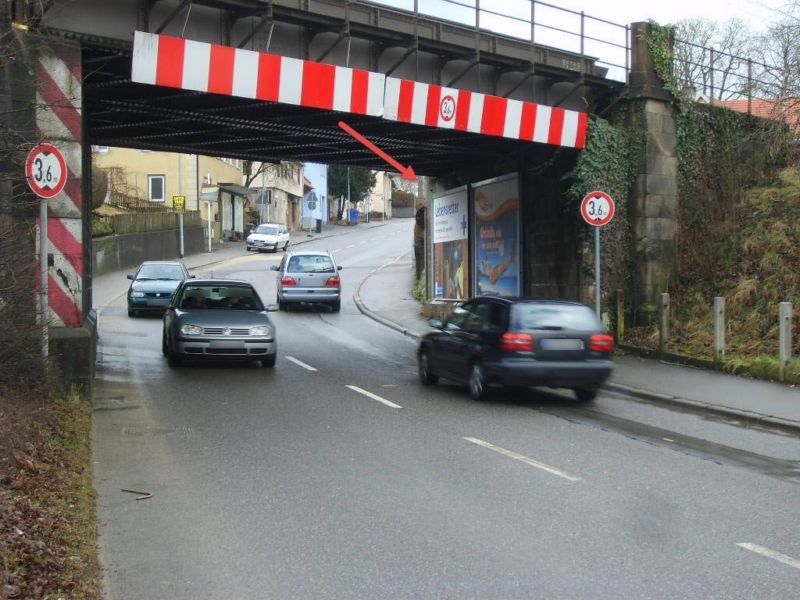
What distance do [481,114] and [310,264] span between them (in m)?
14.2

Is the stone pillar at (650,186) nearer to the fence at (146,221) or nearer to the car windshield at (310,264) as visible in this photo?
the car windshield at (310,264)

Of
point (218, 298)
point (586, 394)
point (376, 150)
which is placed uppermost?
point (376, 150)

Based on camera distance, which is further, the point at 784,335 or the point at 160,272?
the point at 160,272

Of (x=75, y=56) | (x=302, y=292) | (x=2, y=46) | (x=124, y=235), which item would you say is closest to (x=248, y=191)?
(x=124, y=235)

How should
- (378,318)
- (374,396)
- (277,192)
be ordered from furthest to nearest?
(277,192)
(378,318)
(374,396)

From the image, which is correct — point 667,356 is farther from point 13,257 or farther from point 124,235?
point 124,235

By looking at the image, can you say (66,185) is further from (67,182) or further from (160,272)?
(160,272)

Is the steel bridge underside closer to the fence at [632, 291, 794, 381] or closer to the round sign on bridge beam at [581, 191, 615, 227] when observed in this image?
the round sign on bridge beam at [581, 191, 615, 227]

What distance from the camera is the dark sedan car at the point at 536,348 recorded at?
11992mm

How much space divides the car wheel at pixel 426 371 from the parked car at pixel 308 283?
1519 cm

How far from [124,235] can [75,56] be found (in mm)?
34053

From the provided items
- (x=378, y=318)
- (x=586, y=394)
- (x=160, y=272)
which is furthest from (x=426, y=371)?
(x=160, y=272)

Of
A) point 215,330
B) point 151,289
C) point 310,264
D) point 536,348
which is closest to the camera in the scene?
point 536,348

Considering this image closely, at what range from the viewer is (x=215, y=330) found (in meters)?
15.1
